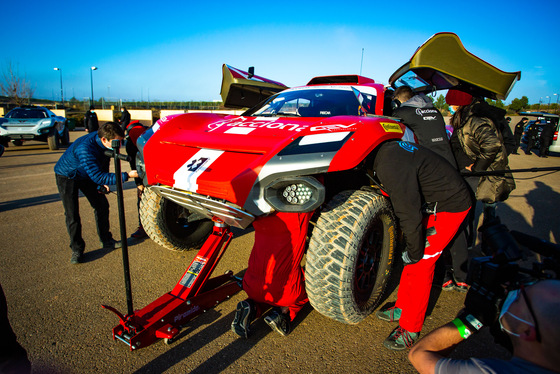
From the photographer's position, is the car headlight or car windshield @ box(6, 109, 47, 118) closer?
the car headlight

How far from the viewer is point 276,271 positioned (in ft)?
7.33

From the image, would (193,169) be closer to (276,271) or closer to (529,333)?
(276,271)

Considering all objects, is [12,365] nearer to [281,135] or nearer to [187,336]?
[187,336]

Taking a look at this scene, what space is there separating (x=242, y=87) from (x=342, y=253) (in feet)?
9.01

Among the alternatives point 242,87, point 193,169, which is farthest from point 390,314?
point 242,87

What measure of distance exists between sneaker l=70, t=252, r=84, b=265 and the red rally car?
0.88 meters

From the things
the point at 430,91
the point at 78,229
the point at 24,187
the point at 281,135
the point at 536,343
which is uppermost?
the point at 430,91

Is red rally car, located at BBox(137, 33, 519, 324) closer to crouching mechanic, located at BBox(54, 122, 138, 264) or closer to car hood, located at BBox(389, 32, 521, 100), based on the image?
car hood, located at BBox(389, 32, 521, 100)

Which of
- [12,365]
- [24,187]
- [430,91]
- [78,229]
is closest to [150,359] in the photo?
[12,365]

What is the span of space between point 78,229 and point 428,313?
3571mm

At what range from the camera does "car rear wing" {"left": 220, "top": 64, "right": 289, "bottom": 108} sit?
12.2 ft

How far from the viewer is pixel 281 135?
2230mm

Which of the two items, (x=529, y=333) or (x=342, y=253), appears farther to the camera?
(x=342, y=253)

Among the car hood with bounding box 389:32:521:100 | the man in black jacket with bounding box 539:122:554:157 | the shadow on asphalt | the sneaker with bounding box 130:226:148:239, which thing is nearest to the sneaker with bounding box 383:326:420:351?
the car hood with bounding box 389:32:521:100
